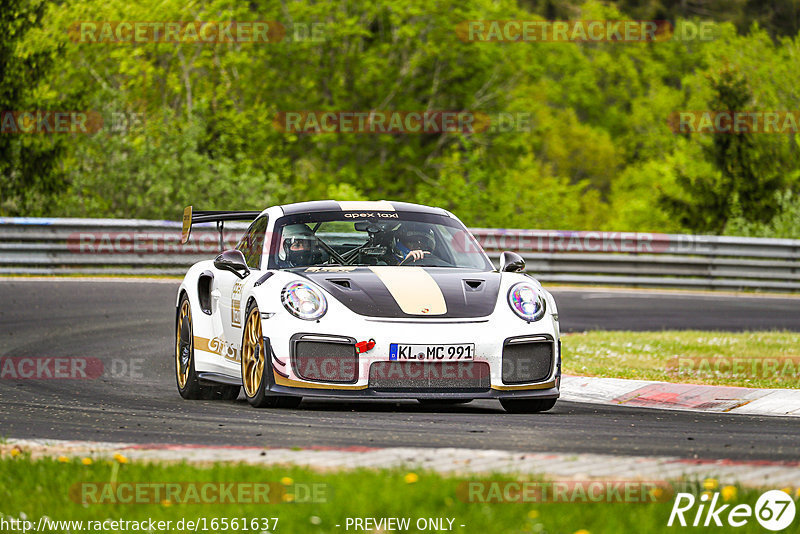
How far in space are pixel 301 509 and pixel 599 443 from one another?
2.48m

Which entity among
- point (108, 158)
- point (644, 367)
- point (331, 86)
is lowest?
point (644, 367)

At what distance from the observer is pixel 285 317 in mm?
8438

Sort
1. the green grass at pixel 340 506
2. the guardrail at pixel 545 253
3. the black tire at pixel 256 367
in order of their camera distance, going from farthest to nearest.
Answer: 1. the guardrail at pixel 545 253
2. the black tire at pixel 256 367
3. the green grass at pixel 340 506

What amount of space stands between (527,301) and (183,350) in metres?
3.31

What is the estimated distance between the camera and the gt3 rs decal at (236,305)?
368 inches

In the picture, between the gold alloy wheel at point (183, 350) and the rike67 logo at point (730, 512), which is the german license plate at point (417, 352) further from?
the rike67 logo at point (730, 512)

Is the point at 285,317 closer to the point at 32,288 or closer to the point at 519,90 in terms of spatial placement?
the point at 32,288

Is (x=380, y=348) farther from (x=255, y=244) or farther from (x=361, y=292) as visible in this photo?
(x=255, y=244)

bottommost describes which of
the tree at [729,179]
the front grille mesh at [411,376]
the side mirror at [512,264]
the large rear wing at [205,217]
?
the front grille mesh at [411,376]

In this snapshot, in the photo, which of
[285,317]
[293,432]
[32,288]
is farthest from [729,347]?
[32,288]

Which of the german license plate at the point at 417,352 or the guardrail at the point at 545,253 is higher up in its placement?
the guardrail at the point at 545,253
